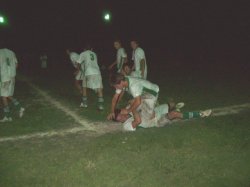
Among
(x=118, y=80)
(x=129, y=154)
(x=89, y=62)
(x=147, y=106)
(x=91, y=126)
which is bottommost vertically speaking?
(x=129, y=154)

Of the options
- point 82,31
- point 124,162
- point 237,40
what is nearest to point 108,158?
point 124,162

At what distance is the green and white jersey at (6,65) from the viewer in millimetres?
10234

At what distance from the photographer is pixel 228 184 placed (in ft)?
19.6

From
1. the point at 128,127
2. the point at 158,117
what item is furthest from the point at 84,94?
the point at 158,117

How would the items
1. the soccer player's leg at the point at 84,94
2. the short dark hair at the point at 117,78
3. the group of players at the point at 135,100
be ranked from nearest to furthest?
the short dark hair at the point at 117,78
the group of players at the point at 135,100
the soccer player's leg at the point at 84,94

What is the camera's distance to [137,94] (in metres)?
8.31

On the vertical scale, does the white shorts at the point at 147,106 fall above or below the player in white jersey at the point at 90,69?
below

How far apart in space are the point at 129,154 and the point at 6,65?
16.3 feet

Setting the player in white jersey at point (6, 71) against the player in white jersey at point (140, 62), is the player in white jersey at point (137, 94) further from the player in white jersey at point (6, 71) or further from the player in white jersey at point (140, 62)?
the player in white jersey at point (6, 71)

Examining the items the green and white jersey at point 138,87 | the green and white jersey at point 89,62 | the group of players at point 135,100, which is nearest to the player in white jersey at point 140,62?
the group of players at point 135,100

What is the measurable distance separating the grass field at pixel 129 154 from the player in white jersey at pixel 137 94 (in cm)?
47

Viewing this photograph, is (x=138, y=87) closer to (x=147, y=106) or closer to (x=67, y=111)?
(x=147, y=106)

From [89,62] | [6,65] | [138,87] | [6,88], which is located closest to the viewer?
[138,87]

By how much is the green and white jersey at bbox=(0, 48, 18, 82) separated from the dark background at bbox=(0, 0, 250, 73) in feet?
78.2
